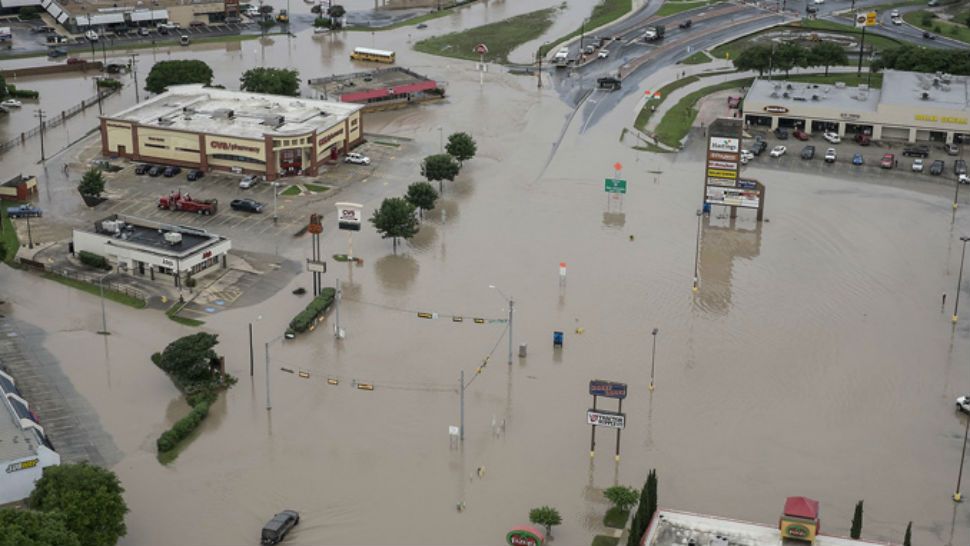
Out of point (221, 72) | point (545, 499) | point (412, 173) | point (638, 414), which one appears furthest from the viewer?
point (221, 72)

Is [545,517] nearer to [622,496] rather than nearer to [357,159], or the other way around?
[622,496]

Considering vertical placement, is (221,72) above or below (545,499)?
above

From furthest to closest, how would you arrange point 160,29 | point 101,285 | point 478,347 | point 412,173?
point 160,29, point 412,173, point 101,285, point 478,347

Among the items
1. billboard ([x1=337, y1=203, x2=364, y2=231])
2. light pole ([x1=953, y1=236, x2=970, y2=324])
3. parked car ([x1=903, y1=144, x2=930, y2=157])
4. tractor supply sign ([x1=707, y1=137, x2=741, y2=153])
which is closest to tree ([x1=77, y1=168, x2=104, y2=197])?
billboard ([x1=337, y1=203, x2=364, y2=231])

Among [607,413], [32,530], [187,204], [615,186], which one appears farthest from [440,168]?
[32,530]

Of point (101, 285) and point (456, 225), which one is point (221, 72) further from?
point (101, 285)

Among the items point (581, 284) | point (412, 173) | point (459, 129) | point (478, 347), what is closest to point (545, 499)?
point (478, 347)
